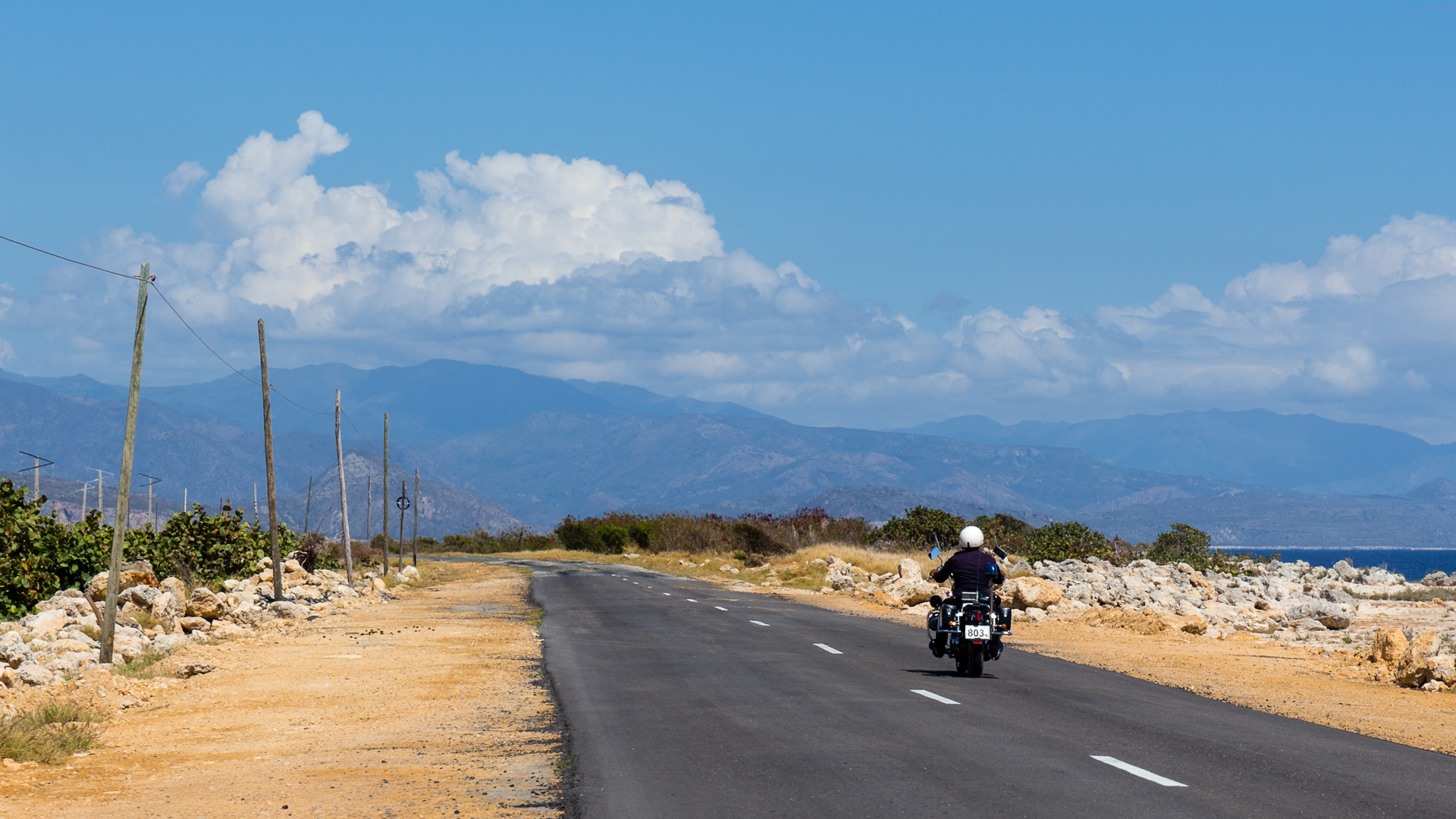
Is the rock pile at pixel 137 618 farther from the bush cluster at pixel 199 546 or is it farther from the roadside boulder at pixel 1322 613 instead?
the roadside boulder at pixel 1322 613

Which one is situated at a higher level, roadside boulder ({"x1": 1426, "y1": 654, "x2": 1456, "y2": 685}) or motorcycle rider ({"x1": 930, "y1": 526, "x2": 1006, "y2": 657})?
motorcycle rider ({"x1": 930, "y1": 526, "x2": 1006, "y2": 657})

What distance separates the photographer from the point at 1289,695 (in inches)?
669

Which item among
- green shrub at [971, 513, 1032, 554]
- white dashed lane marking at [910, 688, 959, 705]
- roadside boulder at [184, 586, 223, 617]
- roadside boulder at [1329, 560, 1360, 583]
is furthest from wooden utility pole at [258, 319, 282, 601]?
roadside boulder at [1329, 560, 1360, 583]

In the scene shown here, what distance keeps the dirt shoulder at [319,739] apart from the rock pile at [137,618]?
0.99m

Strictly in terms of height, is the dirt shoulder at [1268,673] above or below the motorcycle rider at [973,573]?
below

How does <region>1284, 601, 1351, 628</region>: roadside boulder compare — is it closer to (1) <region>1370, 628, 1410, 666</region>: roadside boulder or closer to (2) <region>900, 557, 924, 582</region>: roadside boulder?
(2) <region>900, 557, 924, 582</region>: roadside boulder

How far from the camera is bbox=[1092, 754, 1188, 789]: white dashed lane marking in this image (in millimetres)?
9430

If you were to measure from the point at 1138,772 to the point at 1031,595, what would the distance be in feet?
82.8

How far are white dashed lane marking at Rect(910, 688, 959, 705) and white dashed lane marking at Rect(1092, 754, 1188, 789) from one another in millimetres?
3519

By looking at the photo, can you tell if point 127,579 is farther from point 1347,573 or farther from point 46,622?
Answer: point 1347,573

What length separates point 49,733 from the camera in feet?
38.8

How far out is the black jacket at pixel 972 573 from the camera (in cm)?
1722

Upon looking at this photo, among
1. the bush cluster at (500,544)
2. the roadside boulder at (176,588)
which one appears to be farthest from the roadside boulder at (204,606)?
the bush cluster at (500,544)

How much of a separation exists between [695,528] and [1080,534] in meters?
30.2
